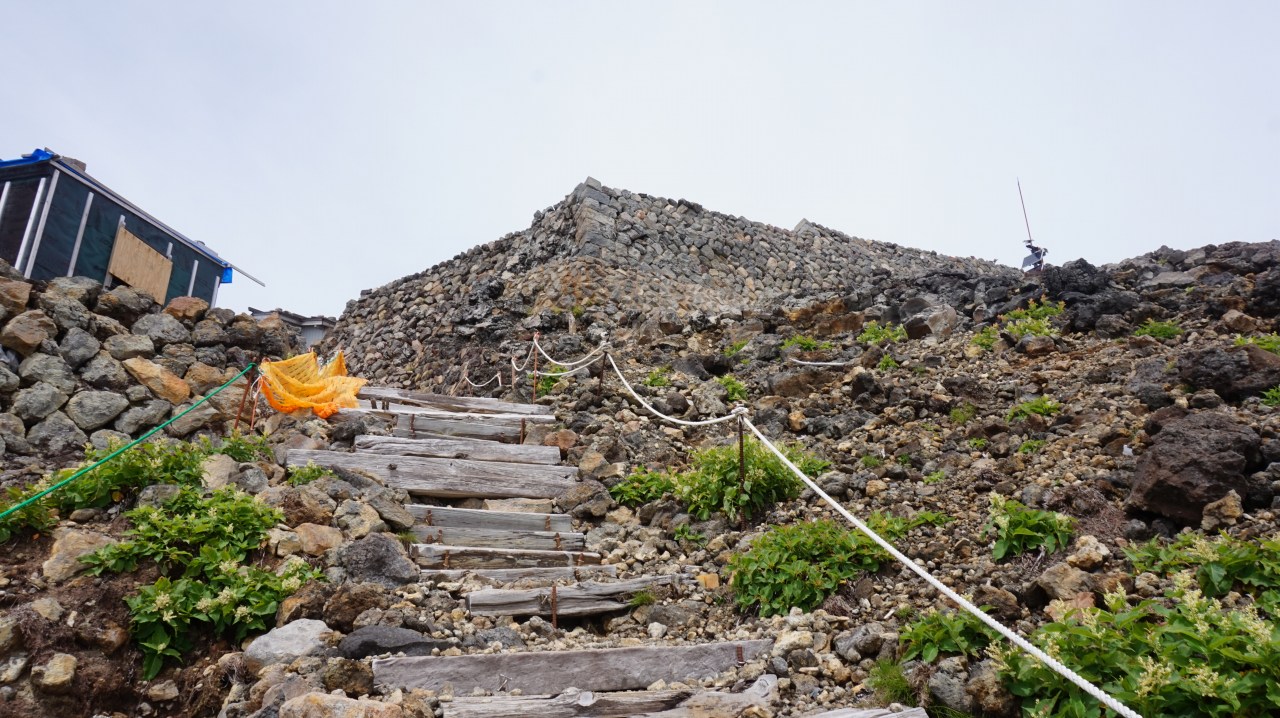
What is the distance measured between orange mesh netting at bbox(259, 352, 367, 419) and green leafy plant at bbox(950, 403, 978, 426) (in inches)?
230

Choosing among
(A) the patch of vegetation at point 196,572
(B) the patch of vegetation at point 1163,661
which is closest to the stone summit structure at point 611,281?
(A) the patch of vegetation at point 196,572

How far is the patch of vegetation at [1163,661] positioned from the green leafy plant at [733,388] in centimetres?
536

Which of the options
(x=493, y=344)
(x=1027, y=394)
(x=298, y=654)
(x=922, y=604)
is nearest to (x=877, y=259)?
(x=493, y=344)

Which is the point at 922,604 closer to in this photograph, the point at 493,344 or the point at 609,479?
the point at 609,479

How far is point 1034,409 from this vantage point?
20.3ft

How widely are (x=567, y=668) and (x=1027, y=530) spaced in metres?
2.62

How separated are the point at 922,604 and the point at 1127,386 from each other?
322 centimetres

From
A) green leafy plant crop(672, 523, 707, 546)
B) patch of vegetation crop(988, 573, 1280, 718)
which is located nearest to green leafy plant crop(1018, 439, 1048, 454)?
patch of vegetation crop(988, 573, 1280, 718)

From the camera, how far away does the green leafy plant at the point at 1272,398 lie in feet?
17.0

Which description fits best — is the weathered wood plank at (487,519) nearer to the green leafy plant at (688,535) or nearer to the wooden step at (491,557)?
the wooden step at (491,557)

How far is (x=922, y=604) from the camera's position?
419cm

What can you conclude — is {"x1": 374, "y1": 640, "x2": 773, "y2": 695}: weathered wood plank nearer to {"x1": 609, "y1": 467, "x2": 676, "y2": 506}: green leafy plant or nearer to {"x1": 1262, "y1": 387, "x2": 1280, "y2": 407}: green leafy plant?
{"x1": 609, "y1": 467, "x2": 676, "y2": 506}: green leafy plant

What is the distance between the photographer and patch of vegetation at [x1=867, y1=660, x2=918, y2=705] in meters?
3.41

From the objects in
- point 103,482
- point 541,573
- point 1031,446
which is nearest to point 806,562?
point 541,573
